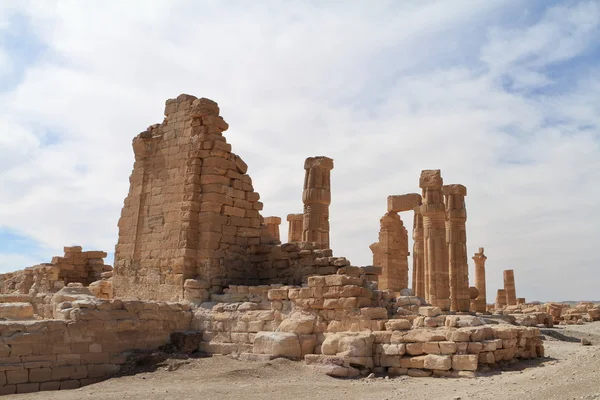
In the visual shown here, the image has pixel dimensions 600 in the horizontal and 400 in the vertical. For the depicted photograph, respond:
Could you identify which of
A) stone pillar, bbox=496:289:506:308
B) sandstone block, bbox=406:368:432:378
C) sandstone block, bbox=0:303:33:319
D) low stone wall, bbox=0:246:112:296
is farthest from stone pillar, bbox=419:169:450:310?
stone pillar, bbox=496:289:506:308

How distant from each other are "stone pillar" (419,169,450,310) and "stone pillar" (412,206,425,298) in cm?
295

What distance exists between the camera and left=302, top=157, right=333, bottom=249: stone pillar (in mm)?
18500

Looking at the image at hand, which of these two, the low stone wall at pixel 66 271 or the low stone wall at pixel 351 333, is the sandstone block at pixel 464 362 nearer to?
the low stone wall at pixel 351 333

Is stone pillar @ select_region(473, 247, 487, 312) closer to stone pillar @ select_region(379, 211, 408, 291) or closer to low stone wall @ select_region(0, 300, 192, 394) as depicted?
stone pillar @ select_region(379, 211, 408, 291)

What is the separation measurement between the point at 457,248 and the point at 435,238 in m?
1.77

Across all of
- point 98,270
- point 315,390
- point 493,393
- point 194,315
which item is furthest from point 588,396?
point 98,270

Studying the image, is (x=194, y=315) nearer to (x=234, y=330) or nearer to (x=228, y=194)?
(x=234, y=330)

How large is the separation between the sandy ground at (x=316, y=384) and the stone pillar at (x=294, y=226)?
16699 mm

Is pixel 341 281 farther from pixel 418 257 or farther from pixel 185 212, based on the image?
pixel 418 257

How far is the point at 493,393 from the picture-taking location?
6656mm

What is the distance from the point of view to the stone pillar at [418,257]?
85.9 ft

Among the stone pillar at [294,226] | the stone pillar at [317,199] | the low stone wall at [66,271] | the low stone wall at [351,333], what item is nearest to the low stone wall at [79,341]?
Answer: the low stone wall at [351,333]

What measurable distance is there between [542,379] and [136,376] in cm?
571

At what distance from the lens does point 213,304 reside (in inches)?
448
